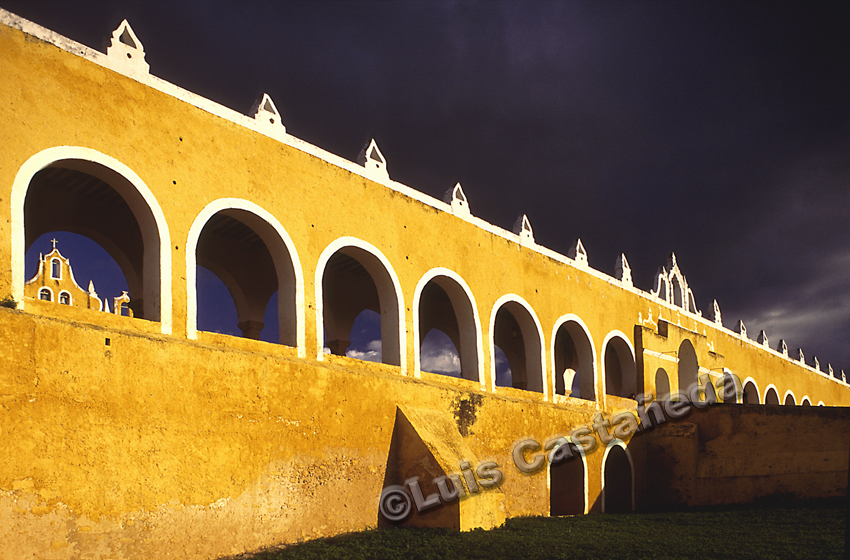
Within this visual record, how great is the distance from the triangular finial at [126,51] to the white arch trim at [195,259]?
60.3 inches

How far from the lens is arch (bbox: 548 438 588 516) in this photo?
11.6 metres

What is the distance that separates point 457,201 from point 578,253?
3896mm

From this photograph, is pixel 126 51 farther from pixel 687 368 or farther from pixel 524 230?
pixel 687 368

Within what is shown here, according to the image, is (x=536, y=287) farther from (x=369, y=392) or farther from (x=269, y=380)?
(x=269, y=380)

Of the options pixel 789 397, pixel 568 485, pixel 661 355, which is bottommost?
pixel 568 485

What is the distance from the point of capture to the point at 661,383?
1522 cm

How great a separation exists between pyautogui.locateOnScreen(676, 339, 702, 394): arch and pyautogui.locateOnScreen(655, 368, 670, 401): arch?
56 cm

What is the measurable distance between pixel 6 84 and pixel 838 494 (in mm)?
12523

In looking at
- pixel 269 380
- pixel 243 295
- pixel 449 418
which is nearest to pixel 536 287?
pixel 449 418

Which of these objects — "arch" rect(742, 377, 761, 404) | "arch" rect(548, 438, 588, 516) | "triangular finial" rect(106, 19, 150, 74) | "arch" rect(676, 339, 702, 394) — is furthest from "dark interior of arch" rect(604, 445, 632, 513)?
"triangular finial" rect(106, 19, 150, 74)

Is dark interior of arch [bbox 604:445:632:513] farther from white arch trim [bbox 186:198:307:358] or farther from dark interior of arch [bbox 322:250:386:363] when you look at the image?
white arch trim [bbox 186:198:307:358]

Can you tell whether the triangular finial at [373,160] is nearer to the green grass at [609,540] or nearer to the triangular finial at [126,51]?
the triangular finial at [126,51]

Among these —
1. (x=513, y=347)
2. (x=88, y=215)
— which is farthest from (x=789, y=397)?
(x=88, y=215)

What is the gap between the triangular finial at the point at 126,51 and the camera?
22.6 ft
